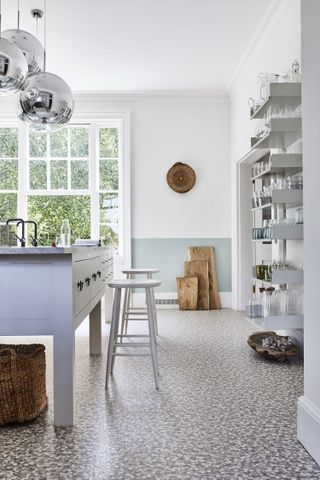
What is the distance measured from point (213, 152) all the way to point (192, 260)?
5.39ft

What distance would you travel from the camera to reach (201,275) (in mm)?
6727

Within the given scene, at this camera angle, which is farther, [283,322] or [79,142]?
[79,142]

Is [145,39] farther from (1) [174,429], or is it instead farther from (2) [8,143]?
(1) [174,429]

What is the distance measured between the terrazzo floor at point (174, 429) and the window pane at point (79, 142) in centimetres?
386

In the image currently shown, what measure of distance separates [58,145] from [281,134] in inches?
159

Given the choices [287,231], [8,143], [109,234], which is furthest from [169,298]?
[287,231]

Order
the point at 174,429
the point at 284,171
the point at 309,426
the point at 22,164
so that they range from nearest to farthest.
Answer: the point at 309,426 < the point at 174,429 < the point at 284,171 < the point at 22,164

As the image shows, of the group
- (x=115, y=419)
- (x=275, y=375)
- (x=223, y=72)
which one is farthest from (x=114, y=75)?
(x=115, y=419)

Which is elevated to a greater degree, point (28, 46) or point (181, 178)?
point (28, 46)

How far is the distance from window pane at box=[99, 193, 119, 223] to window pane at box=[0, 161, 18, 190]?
4.23ft

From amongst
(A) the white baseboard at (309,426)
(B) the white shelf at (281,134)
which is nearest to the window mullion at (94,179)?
(B) the white shelf at (281,134)

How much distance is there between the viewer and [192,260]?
22.3 feet

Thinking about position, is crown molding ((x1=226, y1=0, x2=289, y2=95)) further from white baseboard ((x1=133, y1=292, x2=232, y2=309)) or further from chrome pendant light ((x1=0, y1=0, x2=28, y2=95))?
white baseboard ((x1=133, y1=292, x2=232, y2=309))

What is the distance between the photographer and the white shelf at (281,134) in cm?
353
